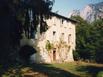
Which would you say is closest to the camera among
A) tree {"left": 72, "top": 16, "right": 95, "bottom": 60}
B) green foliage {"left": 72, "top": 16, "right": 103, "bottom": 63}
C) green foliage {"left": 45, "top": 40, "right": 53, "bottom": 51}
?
green foliage {"left": 45, "top": 40, "right": 53, "bottom": 51}

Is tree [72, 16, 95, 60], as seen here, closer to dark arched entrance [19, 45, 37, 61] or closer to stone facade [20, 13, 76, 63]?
stone facade [20, 13, 76, 63]

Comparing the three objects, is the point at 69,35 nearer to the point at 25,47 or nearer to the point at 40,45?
the point at 40,45

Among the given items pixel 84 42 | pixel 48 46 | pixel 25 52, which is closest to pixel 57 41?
pixel 48 46

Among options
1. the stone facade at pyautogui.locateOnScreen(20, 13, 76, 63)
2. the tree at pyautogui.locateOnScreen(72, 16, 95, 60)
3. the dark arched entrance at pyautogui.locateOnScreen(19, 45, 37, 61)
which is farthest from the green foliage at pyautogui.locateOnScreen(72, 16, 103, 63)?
the dark arched entrance at pyautogui.locateOnScreen(19, 45, 37, 61)

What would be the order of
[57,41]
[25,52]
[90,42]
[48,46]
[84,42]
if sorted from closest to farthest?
[25,52]
[48,46]
[57,41]
[84,42]
[90,42]

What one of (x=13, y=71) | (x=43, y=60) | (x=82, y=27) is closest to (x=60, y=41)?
(x=43, y=60)

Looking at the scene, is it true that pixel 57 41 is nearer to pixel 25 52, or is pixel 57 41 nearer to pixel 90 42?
pixel 90 42

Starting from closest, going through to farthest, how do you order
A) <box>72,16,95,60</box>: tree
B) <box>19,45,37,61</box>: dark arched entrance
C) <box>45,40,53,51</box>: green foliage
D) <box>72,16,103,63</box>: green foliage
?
1. <box>19,45,37,61</box>: dark arched entrance
2. <box>45,40,53,51</box>: green foliage
3. <box>72,16,103,63</box>: green foliage
4. <box>72,16,95,60</box>: tree

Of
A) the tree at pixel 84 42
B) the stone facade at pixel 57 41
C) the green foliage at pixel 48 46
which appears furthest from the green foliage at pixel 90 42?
the green foliage at pixel 48 46

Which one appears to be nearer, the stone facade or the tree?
the stone facade

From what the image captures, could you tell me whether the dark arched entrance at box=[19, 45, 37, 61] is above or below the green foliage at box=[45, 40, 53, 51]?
below

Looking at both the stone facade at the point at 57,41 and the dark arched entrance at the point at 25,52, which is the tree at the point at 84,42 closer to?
the stone facade at the point at 57,41

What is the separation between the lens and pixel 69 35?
58.1 m

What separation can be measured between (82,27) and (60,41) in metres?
12.5
